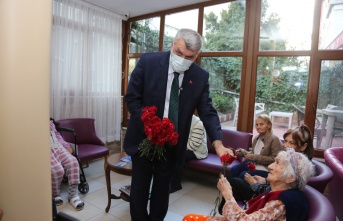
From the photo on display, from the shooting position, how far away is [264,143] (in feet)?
8.35

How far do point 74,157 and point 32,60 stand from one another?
2.74 m

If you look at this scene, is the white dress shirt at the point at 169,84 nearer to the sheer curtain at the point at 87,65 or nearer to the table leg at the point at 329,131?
the table leg at the point at 329,131

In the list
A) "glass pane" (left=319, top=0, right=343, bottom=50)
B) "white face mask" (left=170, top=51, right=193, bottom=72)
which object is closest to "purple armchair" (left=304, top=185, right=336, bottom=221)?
"white face mask" (left=170, top=51, right=193, bottom=72)

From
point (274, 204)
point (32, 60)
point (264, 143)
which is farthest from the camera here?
point (264, 143)

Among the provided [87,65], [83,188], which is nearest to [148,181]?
[83,188]

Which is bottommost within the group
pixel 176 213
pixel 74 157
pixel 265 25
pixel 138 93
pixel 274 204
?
pixel 176 213

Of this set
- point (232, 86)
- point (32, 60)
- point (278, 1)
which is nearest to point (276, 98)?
point (232, 86)

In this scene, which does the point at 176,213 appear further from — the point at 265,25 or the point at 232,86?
the point at 265,25

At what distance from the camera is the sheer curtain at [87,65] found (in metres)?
3.77

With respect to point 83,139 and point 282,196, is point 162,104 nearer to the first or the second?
point 282,196

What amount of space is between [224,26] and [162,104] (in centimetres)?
279

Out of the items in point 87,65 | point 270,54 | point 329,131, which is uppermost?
point 270,54

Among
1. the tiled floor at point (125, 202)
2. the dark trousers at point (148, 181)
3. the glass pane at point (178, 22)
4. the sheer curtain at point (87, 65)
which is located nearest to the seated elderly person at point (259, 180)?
the dark trousers at point (148, 181)

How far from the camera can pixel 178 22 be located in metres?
4.39
